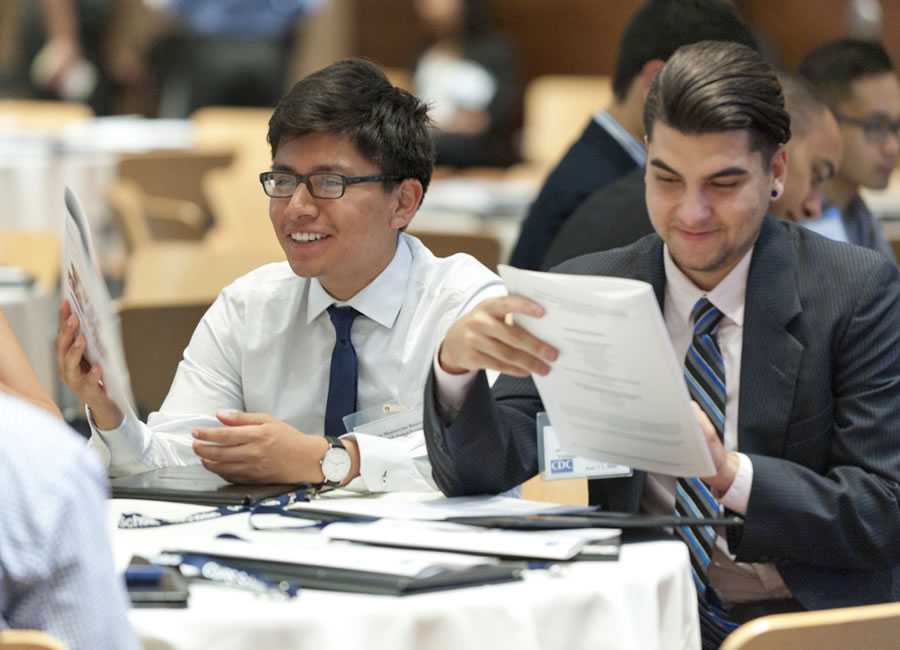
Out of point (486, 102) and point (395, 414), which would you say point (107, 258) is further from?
point (395, 414)

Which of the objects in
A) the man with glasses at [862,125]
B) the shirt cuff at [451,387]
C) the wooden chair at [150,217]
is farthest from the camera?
the wooden chair at [150,217]

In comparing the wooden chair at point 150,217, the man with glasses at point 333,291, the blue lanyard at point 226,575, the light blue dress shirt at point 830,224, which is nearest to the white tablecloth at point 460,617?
the blue lanyard at point 226,575

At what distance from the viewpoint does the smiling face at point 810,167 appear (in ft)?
13.0

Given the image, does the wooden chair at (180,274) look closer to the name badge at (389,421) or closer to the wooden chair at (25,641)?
the name badge at (389,421)

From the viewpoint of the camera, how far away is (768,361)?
8.64 feet

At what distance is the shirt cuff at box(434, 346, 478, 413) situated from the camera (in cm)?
254

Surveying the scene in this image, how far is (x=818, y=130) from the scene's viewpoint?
13.6 ft

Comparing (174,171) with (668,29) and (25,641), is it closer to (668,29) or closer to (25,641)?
(668,29)

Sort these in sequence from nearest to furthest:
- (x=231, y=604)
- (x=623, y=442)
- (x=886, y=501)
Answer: (x=231, y=604) → (x=623, y=442) → (x=886, y=501)

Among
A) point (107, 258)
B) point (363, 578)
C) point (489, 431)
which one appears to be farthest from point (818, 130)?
point (107, 258)

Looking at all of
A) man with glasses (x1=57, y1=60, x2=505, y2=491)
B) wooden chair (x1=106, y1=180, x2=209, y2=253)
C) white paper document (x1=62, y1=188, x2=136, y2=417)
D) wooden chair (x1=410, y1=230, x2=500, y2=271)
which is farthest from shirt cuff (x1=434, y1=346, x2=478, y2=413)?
wooden chair (x1=106, y1=180, x2=209, y2=253)

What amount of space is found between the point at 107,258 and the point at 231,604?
302 inches

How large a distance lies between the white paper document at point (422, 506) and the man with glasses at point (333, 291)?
15.3 inches

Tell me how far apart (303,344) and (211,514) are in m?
0.65
